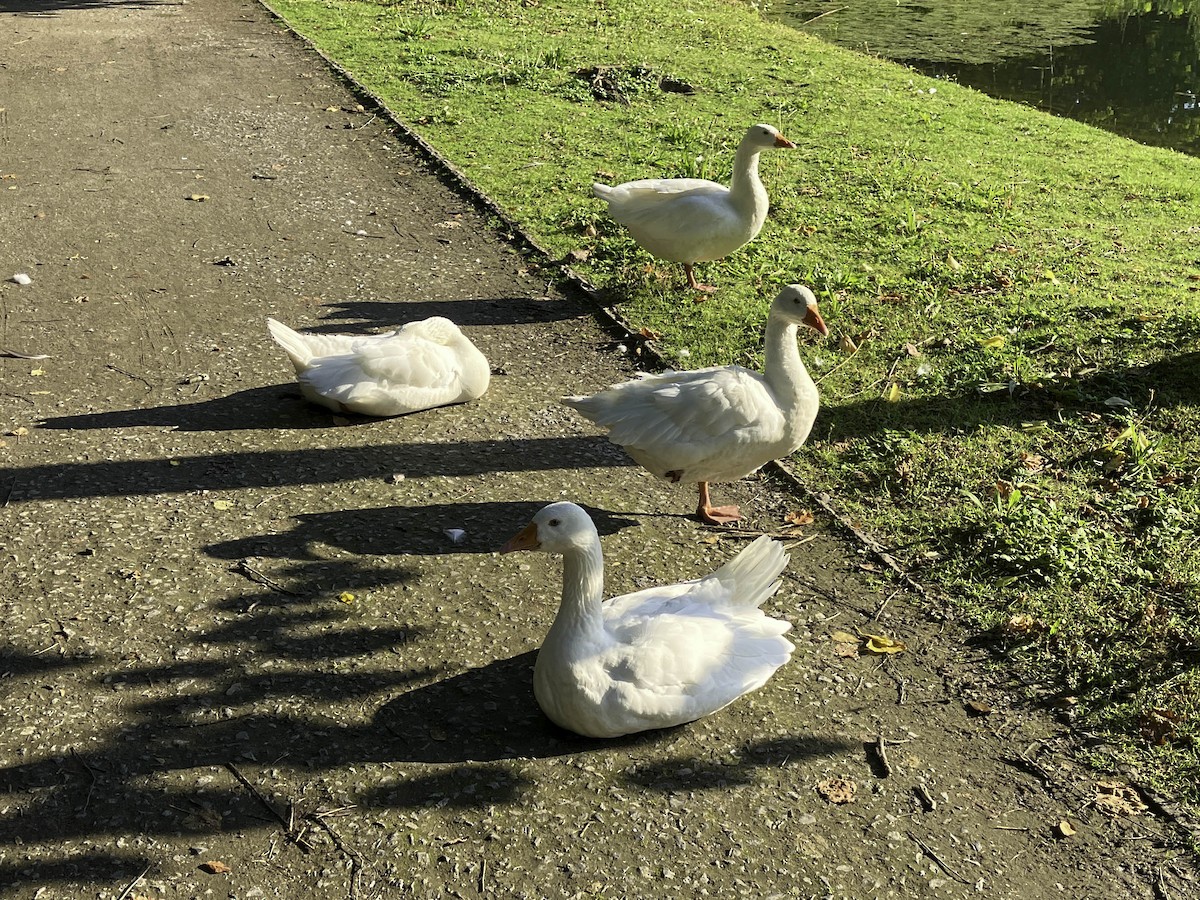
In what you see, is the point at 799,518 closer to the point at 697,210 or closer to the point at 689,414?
the point at 689,414

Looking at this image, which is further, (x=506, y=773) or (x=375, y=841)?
(x=506, y=773)

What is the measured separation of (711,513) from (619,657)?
5.40 ft

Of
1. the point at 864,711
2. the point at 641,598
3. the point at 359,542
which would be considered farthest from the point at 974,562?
the point at 359,542

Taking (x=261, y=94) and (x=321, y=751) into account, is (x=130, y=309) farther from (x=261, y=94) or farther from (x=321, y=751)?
(x=261, y=94)

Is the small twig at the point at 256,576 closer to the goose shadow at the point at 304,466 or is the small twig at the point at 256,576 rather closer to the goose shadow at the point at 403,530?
→ the goose shadow at the point at 403,530

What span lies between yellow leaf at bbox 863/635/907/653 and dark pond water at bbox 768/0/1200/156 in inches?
410

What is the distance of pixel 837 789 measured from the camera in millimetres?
3871

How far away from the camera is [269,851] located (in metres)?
3.55

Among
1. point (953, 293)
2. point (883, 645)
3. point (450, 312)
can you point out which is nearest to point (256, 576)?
point (883, 645)

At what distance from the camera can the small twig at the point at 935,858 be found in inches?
139

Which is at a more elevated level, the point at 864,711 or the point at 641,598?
the point at 641,598

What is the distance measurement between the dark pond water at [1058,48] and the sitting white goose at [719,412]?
9686 millimetres

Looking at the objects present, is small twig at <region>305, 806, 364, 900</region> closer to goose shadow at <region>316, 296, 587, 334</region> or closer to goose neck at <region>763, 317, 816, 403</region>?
goose neck at <region>763, 317, 816, 403</region>

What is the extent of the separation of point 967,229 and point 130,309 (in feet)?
21.0
